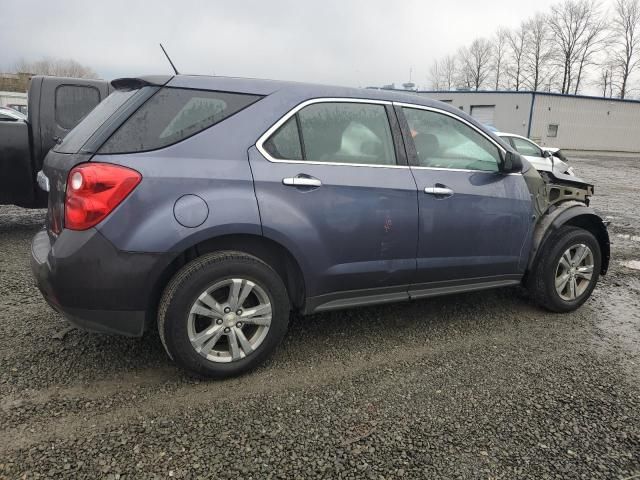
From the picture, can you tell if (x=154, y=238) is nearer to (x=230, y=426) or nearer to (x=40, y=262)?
(x=40, y=262)

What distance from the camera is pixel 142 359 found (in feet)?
10.1

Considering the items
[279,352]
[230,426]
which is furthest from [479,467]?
[279,352]

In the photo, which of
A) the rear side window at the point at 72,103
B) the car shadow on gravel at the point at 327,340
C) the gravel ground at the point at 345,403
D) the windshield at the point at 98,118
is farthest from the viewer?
the rear side window at the point at 72,103

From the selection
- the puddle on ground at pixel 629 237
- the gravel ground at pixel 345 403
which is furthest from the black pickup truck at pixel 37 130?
the puddle on ground at pixel 629 237

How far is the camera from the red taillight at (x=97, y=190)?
8.11ft

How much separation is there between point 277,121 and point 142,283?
123 centimetres

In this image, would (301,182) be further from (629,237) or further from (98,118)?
(629,237)

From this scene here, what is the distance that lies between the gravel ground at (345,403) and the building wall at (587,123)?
3864 centimetres

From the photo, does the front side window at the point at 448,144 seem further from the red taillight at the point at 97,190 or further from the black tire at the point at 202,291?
the red taillight at the point at 97,190

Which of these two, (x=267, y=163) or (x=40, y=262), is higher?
(x=267, y=163)

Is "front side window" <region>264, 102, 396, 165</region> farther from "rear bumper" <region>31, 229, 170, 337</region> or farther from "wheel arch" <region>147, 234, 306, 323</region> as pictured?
"rear bumper" <region>31, 229, 170, 337</region>

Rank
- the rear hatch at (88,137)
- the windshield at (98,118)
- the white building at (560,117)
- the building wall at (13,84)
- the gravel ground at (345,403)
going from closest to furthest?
the gravel ground at (345,403) → the rear hatch at (88,137) → the windshield at (98,118) → the white building at (560,117) → the building wall at (13,84)

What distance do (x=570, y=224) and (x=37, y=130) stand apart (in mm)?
6065

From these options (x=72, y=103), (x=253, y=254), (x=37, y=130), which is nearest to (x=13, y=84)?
(x=72, y=103)
